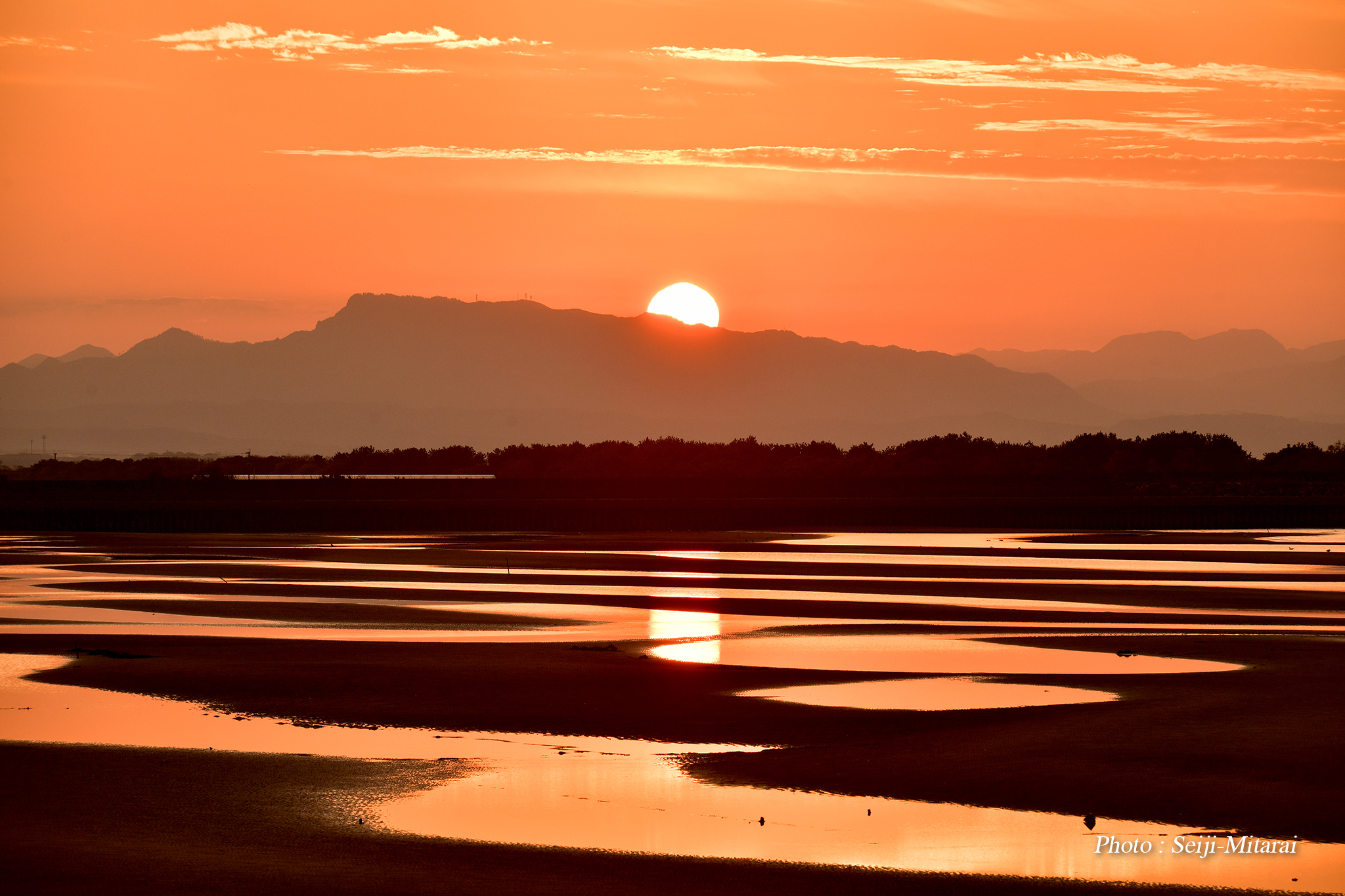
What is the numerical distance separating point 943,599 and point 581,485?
57.6m

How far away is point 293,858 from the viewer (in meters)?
11.7

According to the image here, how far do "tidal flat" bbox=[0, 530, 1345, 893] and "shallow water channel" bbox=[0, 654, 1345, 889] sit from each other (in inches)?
1.9

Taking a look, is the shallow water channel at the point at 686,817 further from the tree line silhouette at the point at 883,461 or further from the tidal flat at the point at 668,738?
the tree line silhouette at the point at 883,461

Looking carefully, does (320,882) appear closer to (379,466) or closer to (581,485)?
(581,485)

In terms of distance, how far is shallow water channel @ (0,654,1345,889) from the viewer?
11656 mm

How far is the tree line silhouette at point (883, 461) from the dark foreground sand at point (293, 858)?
3698 inches

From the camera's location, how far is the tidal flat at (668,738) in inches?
461

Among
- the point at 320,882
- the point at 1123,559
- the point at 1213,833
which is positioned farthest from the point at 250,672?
the point at 1123,559

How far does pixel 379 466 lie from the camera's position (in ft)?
485

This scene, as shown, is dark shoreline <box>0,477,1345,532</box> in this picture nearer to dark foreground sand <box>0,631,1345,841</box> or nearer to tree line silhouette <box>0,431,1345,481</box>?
tree line silhouette <box>0,431,1345,481</box>

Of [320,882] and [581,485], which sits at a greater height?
[581,485]

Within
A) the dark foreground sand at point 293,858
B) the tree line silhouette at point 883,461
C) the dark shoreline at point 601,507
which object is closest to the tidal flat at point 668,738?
the dark foreground sand at point 293,858

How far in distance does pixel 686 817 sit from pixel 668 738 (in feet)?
11.5

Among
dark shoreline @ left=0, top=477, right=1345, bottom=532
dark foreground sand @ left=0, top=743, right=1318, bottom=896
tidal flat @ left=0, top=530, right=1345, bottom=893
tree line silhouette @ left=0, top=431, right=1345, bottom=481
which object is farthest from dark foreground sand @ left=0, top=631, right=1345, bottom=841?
tree line silhouette @ left=0, top=431, right=1345, bottom=481
